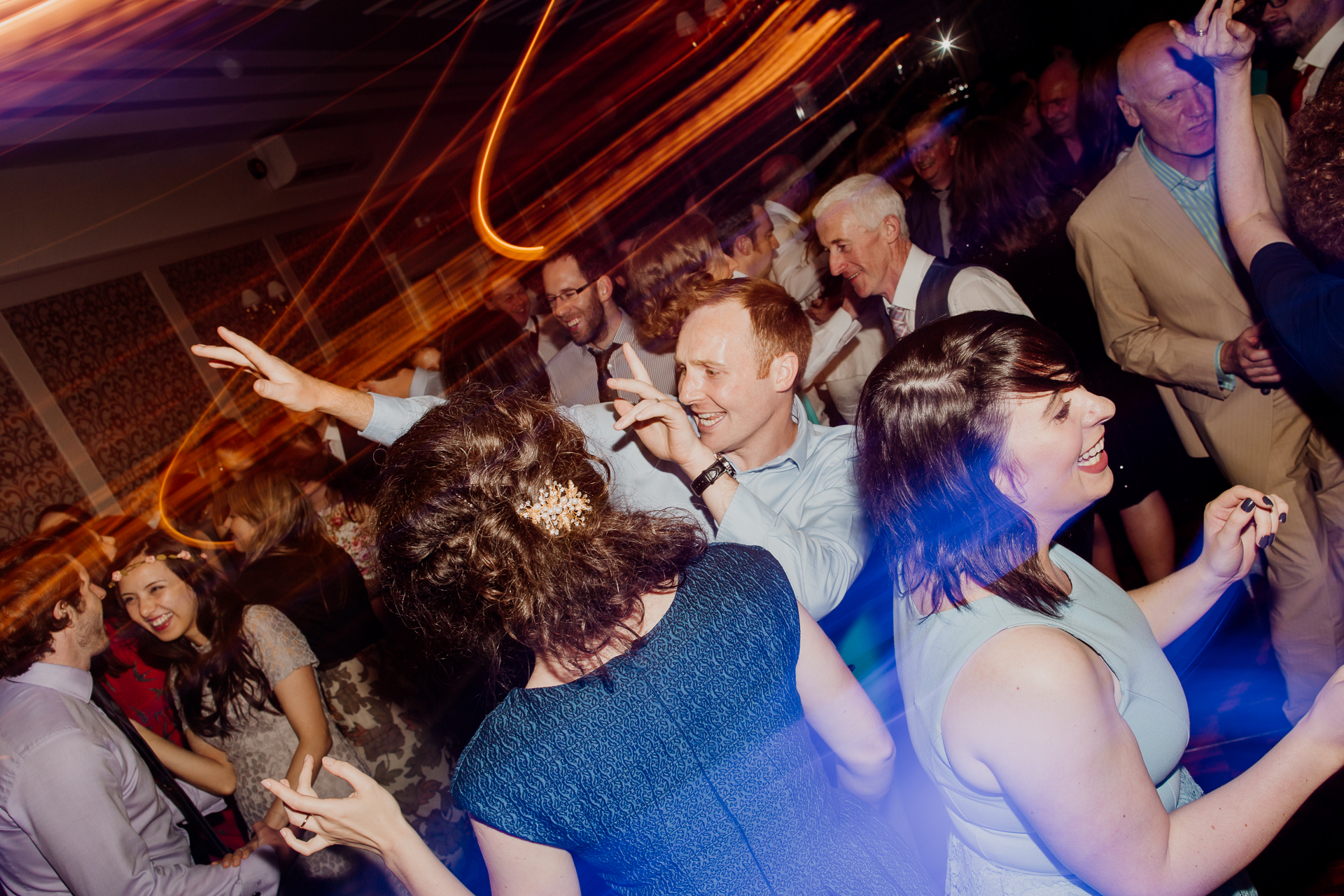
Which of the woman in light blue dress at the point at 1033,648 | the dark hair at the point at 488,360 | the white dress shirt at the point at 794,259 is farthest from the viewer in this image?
the white dress shirt at the point at 794,259

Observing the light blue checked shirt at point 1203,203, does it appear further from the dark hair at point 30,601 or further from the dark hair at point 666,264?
the dark hair at point 30,601

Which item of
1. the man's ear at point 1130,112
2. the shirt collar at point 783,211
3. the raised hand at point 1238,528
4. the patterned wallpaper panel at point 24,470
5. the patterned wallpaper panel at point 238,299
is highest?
the patterned wallpaper panel at point 238,299

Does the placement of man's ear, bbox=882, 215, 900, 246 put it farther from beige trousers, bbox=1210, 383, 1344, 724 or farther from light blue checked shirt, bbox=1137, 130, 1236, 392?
beige trousers, bbox=1210, 383, 1344, 724

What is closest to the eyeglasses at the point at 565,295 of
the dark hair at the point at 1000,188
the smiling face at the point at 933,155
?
the dark hair at the point at 1000,188

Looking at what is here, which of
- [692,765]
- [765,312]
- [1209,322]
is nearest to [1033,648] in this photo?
[692,765]

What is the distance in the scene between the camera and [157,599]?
2205 millimetres

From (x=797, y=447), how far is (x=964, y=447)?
0.94m

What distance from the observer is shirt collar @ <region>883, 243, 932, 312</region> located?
2.47 meters

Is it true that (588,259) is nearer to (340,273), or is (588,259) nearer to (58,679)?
(58,679)

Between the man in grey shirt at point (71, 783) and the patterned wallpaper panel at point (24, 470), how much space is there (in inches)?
84.8

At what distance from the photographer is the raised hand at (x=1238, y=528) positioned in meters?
1.27

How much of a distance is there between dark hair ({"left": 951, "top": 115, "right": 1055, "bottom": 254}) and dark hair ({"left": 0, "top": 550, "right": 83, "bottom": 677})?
319 cm

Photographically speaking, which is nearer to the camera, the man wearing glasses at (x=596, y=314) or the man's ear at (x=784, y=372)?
the man's ear at (x=784, y=372)

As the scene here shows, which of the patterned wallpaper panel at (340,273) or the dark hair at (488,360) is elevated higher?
the patterned wallpaper panel at (340,273)
